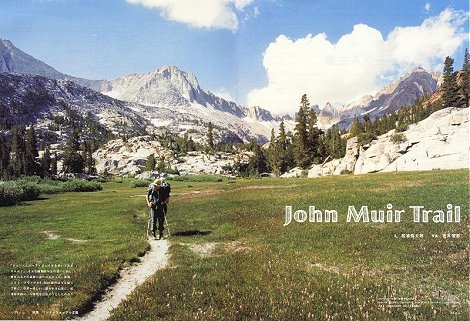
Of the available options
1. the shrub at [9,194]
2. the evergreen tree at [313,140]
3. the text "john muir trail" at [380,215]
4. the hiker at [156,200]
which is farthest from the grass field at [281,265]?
the evergreen tree at [313,140]

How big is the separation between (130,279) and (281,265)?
256 inches

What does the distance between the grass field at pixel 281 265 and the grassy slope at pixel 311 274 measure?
41 millimetres

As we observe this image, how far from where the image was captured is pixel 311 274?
52.0 feet

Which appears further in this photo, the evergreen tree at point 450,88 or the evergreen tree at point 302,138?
the evergreen tree at point 450,88

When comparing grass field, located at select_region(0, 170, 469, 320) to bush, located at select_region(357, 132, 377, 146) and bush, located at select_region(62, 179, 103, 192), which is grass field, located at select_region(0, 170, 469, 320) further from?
bush, located at select_region(357, 132, 377, 146)

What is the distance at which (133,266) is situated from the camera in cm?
1944

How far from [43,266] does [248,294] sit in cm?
1050

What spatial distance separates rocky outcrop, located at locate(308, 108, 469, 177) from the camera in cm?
7250

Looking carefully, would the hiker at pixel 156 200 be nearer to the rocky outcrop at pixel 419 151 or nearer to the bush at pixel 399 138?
the rocky outcrop at pixel 419 151

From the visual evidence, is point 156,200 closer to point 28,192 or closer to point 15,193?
point 15,193

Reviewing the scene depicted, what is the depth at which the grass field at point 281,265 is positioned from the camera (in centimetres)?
1298

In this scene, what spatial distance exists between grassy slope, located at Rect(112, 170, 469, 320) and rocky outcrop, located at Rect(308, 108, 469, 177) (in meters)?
52.7

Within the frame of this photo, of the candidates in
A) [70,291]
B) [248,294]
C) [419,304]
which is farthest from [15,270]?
[419,304]

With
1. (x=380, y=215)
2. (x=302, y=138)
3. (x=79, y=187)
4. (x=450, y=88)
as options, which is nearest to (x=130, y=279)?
(x=380, y=215)
